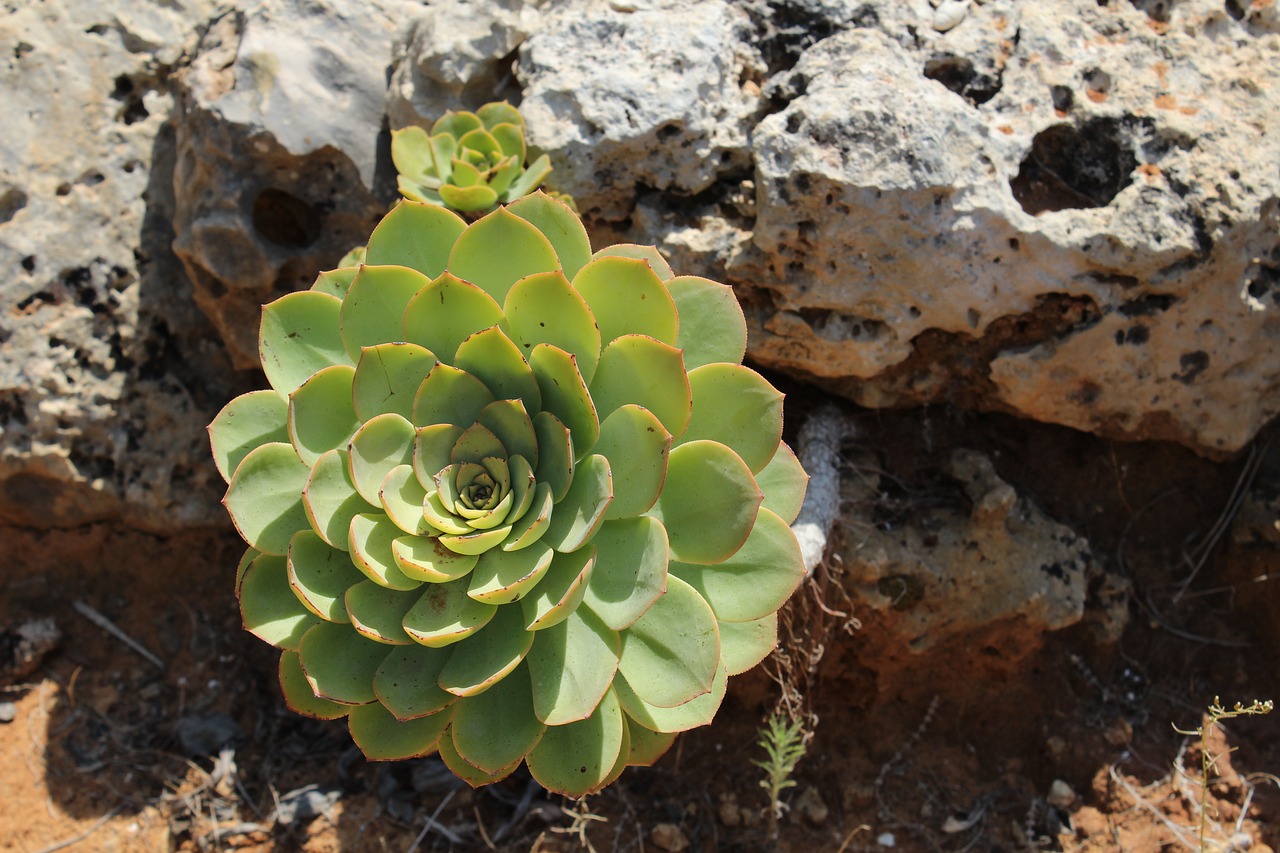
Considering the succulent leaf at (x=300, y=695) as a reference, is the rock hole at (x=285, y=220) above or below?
above

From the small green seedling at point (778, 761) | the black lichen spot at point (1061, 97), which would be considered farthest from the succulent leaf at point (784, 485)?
the black lichen spot at point (1061, 97)

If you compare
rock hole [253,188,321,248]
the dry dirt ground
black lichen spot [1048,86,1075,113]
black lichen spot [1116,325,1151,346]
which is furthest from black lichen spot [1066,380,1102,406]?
rock hole [253,188,321,248]

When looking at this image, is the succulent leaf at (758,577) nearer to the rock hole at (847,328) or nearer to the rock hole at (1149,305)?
the rock hole at (847,328)

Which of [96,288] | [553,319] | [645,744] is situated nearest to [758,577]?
[645,744]

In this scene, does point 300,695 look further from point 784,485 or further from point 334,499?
point 784,485

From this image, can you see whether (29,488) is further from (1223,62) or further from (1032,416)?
(1223,62)

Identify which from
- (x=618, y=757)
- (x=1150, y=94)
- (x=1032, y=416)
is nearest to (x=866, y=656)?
(x=1032, y=416)
